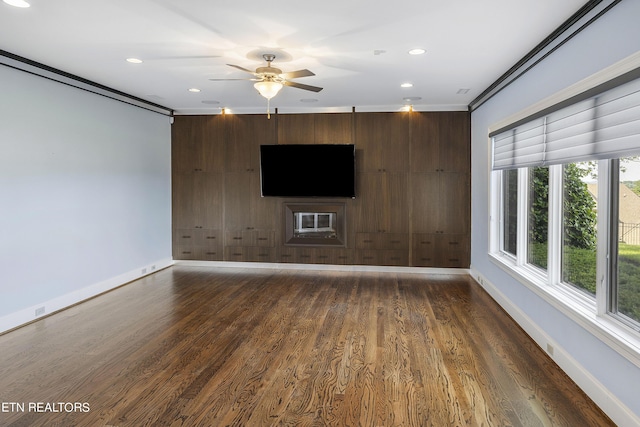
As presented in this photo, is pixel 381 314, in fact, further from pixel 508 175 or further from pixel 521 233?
pixel 508 175

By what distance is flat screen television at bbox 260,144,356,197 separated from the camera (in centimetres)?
683

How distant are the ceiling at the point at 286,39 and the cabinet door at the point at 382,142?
124cm

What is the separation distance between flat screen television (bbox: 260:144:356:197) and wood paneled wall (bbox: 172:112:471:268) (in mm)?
174

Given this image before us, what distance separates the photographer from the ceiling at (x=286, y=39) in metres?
3.05

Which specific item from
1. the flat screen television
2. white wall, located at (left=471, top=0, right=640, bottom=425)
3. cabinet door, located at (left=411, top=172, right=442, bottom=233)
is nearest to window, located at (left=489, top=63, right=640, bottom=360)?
white wall, located at (left=471, top=0, right=640, bottom=425)

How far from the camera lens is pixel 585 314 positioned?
291cm

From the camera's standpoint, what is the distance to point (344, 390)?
288 cm

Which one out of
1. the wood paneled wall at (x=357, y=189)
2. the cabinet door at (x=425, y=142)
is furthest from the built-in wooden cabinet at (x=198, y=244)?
the cabinet door at (x=425, y=142)

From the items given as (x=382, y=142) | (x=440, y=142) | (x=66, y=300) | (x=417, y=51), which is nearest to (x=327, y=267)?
(x=382, y=142)

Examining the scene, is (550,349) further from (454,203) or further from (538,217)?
(454,203)

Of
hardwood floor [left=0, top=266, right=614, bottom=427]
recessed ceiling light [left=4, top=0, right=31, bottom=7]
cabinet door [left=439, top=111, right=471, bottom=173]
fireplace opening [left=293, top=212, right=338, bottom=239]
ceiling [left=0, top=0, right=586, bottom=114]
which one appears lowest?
hardwood floor [left=0, top=266, right=614, bottom=427]

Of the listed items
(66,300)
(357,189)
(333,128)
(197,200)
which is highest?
(333,128)

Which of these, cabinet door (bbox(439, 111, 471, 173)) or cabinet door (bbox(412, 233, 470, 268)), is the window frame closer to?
cabinet door (bbox(412, 233, 470, 268))

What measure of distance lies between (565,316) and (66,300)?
5.07 m
